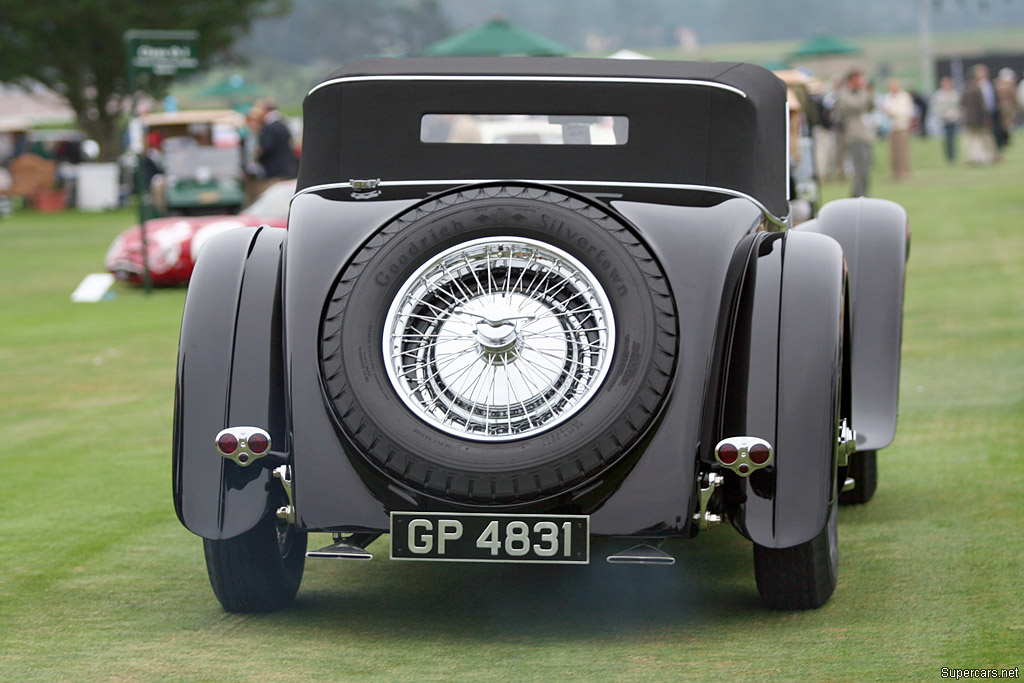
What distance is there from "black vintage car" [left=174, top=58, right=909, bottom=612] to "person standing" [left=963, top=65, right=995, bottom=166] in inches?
1037

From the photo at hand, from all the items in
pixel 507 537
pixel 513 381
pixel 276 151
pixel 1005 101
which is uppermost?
pixel 513 381

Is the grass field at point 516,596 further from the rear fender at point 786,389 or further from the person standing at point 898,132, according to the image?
the person standing at point 898,132

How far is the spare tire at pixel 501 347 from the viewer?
3.99 meters

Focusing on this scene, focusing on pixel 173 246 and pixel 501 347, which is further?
pixel 173 246

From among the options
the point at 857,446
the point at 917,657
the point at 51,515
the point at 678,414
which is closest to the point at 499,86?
the point at 678,414

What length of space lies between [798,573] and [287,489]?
1.52 meters

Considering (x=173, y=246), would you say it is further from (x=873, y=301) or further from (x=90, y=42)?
(x=90, y=42)

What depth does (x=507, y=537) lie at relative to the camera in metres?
4.01

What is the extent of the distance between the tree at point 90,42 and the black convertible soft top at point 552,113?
3378 cm

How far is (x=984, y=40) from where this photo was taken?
5187 inches

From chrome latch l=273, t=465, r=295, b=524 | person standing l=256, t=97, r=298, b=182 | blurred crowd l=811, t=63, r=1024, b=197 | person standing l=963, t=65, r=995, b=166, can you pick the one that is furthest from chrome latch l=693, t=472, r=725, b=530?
Result: person standing l=963, t=65, r=995, b=166
